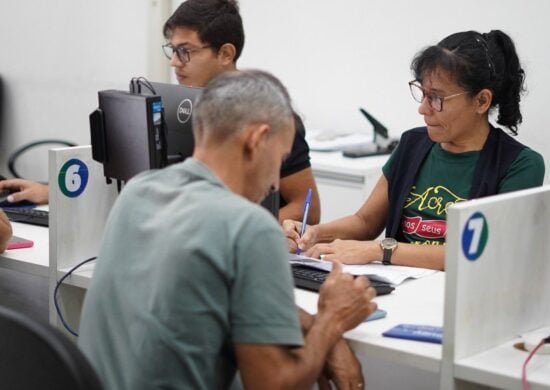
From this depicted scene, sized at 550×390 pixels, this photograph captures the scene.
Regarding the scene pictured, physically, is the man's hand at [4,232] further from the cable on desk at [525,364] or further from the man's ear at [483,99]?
the cable on desk at [525,364]

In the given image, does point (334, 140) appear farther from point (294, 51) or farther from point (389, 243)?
point (389, 243)

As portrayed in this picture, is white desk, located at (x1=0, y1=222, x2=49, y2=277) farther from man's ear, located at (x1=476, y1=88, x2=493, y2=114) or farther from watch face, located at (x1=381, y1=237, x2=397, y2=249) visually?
man's ear, located at (x1=476, y1=88, x2=493, y2=114)

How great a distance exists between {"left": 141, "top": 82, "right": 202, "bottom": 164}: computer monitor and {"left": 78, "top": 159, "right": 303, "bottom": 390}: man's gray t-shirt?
2.80 ft

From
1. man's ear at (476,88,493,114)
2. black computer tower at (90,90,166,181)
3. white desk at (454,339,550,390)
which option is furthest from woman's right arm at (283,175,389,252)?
white desk at (454,339,550,390)

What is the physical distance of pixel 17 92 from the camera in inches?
239

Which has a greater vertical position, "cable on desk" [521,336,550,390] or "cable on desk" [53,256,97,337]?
"cable on desk" [521,336,550,390]

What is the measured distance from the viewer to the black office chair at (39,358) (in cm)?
134

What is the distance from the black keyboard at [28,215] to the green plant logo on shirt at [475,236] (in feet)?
5.22

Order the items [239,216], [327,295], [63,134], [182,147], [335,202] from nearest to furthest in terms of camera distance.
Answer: [239,216]
[327,295]
[182,147]
[335,202]
[63,134]

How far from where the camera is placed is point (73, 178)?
267cm

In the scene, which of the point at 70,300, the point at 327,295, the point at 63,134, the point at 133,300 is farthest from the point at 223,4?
the point at 63,134

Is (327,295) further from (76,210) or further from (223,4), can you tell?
(223,4)

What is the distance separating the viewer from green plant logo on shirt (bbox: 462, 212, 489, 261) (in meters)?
1.89

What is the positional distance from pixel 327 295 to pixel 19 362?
760 mm
